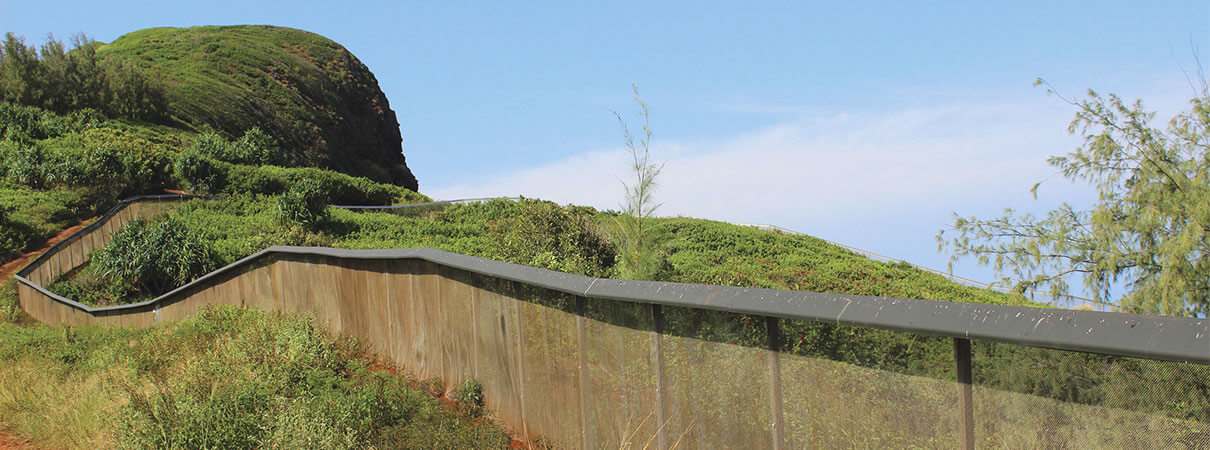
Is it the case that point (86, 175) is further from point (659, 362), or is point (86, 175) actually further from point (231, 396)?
point (659, 362)

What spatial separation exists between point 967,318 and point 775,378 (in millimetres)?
1100

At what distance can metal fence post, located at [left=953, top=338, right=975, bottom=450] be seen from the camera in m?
3.10

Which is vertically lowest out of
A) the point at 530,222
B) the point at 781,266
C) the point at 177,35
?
the point at 781,266

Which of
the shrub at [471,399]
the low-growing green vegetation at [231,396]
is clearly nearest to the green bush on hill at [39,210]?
the low-growing green vegetation at [231,396]

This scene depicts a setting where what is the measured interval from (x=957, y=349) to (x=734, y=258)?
23340 mm

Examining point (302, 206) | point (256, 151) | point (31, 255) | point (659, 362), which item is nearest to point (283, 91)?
point (256, 151)

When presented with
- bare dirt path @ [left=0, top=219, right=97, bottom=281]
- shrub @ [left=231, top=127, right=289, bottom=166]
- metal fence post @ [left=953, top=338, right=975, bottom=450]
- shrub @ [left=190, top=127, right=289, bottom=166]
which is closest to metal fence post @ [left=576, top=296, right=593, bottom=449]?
metal fence post @ [left=953, top=338, right=975, bottom=450]

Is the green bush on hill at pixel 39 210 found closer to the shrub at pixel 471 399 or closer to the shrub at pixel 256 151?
the shrub at pixel 256 151

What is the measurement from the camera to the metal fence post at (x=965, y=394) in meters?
3.10

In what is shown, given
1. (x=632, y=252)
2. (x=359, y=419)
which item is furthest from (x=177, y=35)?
(x=359, y=419)

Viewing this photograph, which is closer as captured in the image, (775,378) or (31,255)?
(775,378)

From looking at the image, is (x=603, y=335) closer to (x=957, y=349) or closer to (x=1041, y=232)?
(x=957, y=349)

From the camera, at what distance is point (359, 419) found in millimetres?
5516

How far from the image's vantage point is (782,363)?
3811mm
